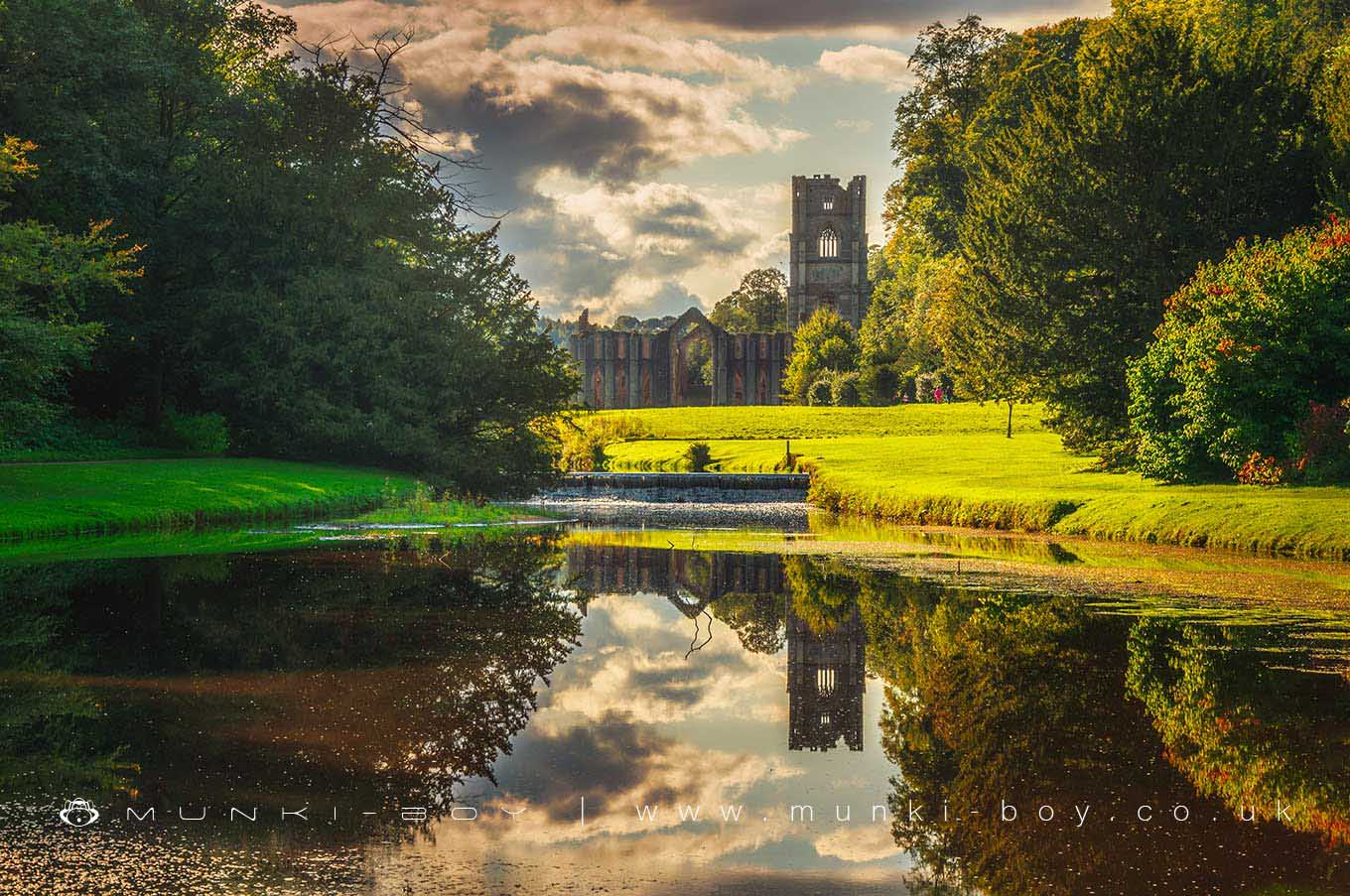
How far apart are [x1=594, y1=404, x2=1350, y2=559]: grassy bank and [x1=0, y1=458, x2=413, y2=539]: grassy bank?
1331 centimetres

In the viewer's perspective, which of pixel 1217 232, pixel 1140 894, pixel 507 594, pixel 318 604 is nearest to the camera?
pixel 1140 894

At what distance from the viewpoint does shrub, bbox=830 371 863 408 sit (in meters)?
86.6

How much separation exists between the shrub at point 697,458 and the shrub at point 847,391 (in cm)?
2959

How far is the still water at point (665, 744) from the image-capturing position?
5.75m

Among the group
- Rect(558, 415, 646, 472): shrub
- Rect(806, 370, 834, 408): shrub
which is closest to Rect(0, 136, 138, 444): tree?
Rect(558, 415, 646, 472): shrub

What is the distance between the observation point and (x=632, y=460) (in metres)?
59.6

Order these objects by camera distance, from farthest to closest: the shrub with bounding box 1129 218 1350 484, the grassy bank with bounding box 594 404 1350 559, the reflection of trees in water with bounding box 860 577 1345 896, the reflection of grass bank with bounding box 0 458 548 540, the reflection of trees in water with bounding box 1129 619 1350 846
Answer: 1. the shrub with bounding box 1129 218 1350 484
2. the reflection of grass bank with bounding box 0 458 548 540
3. the grassy bank with bounding box 594 404 1350 559
4. the reflection of trees in water with bounding box 1129 619 1350 846
5. the reflection of trees in water with bounding box 860 577 1345 896

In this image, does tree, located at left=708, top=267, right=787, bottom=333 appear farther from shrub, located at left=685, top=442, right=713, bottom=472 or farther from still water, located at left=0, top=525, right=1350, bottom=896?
still water, located at left=0, top=525, right=1350, bottom=896

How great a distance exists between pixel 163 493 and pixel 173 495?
0.25m

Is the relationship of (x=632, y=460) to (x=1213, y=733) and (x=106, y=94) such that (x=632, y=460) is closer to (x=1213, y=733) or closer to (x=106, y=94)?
(x=106, y=94)

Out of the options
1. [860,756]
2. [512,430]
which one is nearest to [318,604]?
[860,756]

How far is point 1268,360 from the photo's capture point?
2520 centimetres

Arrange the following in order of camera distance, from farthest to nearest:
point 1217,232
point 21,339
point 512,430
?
point 512,430
point 1217,232
point 21,339

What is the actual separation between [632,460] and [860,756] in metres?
51.8
